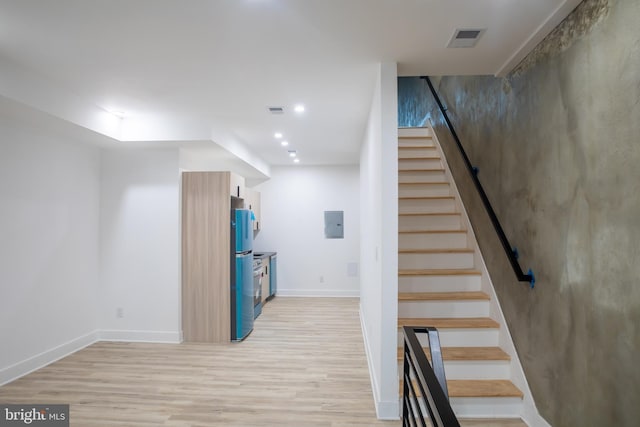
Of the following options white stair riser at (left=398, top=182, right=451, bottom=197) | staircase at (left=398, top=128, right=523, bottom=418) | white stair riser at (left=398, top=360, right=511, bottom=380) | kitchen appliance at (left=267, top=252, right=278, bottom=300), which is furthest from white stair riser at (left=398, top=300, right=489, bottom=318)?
kitchen appliance at (left=267, top=252, right=278, bottom=300)

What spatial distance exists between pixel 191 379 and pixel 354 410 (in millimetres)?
1584

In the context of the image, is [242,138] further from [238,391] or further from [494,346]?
[494,346]

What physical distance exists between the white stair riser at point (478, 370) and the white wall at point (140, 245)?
127 inches

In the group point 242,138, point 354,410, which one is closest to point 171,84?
point 242,138

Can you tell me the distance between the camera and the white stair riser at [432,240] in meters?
3.57

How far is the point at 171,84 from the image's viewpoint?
2.78 metres

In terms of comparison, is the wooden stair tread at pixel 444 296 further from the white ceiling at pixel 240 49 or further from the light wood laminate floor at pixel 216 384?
the white ceiling at pixel 240 49

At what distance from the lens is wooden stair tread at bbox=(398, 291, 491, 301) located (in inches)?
115

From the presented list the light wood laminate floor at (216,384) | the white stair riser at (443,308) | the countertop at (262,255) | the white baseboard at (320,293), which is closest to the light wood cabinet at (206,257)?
the light wood laminate floor at (216,384)

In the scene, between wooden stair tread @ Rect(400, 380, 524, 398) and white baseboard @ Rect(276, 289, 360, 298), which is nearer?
wooden stair tread @ Rect(400, 380, 524, 398)

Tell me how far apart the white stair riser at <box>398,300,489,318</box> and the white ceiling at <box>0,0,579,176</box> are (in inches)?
78.8

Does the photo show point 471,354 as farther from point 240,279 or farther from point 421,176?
point 240,279

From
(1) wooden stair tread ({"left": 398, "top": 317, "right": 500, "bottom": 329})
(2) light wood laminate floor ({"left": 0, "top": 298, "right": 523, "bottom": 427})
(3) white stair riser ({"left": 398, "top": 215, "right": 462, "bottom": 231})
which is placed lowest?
(2) light wood laminate floor ({"left": 0, "top": 298, "right": 523, "bottom": 427})

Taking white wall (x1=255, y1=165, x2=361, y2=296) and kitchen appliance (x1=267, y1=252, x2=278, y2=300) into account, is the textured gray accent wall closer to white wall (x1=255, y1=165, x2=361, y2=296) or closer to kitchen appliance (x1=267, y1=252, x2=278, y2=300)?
white wall (x1=255, y1=165, x2=361, y2=296)
